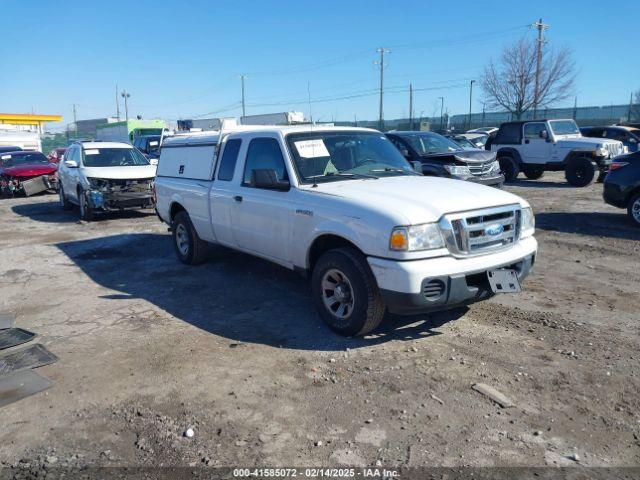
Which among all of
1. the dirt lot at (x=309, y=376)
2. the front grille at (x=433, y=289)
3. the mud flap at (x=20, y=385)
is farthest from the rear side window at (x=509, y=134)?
the mud flap at (x=20, y=385)

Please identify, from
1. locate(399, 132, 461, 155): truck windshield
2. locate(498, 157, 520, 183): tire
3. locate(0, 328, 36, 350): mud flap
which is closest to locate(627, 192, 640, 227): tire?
locate(399, 132, 461, 155): truck windshield

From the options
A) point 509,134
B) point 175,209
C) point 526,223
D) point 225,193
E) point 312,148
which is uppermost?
point 509,134

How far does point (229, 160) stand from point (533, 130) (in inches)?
505

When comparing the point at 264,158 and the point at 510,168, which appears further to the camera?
the point at 510,168

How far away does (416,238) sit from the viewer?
410cm

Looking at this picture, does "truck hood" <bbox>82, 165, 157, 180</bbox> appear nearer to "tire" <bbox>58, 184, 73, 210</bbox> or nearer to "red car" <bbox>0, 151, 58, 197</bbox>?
"tire" <bbox>58, 184, 73, 210</bbox>

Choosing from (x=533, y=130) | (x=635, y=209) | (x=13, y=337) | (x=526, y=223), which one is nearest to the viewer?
(x=526, y=223)

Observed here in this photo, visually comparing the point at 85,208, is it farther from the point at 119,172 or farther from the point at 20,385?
the point at 20,385

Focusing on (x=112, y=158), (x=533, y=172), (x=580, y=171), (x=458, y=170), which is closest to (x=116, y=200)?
(x=112, y=158)

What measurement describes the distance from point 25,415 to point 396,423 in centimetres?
256

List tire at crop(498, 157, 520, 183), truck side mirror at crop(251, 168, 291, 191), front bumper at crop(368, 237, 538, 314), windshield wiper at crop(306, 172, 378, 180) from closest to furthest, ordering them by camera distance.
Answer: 1. front bumper at crop(368, 237, 538, 314)
2. truck side mirror at crop(251, 168, 291, 191)
3. windshield wiper at crop(306, 172, 378, 180)
4. tire at crop(498, 157, 520, 183)

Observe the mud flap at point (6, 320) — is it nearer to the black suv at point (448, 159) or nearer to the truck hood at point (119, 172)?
the truck hood at point (119, 172)

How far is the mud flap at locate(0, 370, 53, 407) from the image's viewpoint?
3895 mm

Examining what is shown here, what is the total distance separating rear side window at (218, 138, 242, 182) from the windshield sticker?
1083 mm
